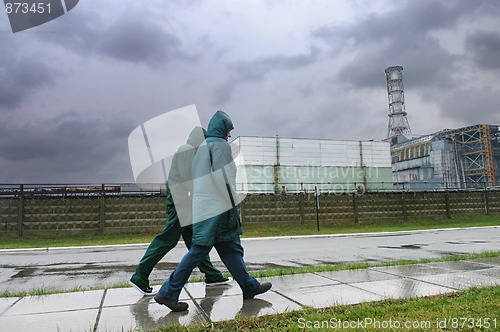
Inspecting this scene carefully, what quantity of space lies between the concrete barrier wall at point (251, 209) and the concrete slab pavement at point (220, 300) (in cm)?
1557

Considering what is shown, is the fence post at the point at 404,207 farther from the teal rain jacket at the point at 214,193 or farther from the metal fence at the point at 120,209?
the teal rain jacket at the point at 214,193

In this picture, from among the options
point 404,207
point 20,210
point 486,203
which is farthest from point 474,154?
point 20,210

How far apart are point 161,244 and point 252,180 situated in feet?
101

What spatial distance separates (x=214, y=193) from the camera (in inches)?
163

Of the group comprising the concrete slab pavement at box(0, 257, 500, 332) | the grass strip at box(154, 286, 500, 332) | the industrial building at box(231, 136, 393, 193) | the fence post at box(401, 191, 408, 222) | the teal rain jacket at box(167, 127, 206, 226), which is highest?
the industrial building at box(231, 136, 393, 193)

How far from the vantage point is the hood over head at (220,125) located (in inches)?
171

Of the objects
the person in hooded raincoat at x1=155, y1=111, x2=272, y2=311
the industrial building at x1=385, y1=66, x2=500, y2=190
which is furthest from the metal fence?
the industrial building at x1=385, y1=66, x2=500, y2=190

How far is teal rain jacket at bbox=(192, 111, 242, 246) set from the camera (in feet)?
13.4

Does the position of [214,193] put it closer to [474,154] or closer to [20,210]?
[20,210]

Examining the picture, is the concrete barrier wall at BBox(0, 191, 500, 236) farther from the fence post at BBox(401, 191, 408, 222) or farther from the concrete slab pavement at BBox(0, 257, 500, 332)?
the concrete slab pavement at BBox(0, 257, 500, 332)

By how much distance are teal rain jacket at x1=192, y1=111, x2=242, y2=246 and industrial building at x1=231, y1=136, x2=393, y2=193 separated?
29.3 m

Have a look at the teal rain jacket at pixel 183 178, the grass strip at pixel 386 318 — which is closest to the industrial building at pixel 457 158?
the grass strip at pixel 386 318

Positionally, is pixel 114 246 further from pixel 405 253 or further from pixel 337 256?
pixel 405 253

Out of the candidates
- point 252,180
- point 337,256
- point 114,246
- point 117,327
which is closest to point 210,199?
point 117,327
